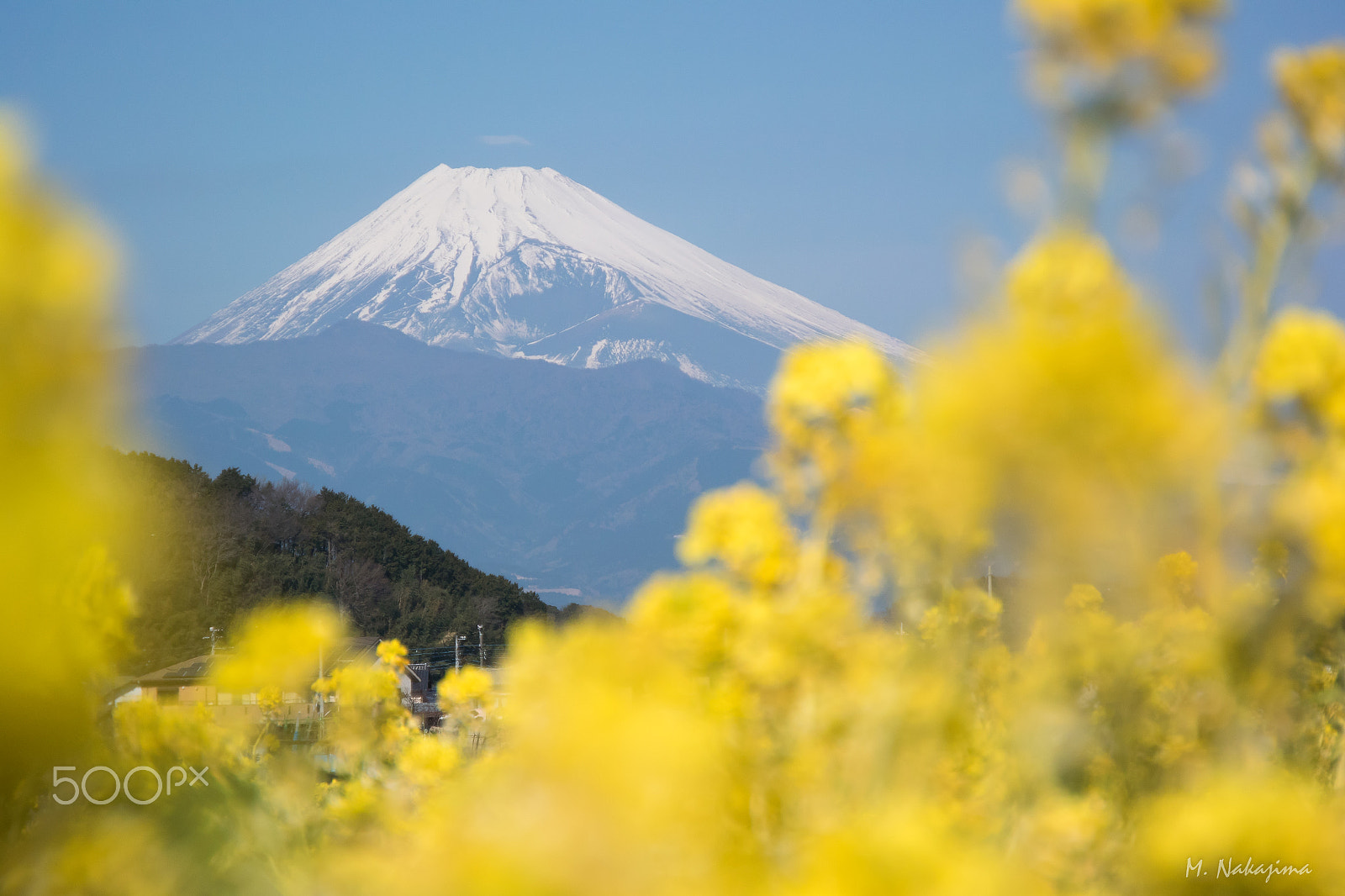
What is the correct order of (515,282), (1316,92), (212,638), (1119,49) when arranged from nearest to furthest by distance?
(1119,49) < (1316,92) < (212,638) < (515,282)

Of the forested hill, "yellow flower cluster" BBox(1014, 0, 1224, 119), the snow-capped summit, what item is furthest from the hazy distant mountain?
"yellow flower cluster" BBox(1014, 0, 1224, 119)

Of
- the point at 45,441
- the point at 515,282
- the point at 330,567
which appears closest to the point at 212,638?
the point at 45,441

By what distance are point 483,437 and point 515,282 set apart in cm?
3839

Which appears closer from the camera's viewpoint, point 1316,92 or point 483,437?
point 1316,92

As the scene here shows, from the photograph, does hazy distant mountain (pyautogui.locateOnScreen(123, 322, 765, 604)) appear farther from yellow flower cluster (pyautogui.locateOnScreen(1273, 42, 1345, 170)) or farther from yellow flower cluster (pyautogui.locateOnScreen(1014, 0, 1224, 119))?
yellow flower cluster (pyautogui.locateOnScreen(1014, 0, 1224, 119))

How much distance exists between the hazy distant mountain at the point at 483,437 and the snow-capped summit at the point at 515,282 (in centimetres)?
773

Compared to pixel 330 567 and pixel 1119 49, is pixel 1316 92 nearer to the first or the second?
pixel 1119 49

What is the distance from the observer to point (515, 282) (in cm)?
19012

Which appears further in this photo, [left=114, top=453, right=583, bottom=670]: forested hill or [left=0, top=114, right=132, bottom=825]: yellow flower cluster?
[left=114, top=453, right=583, bottom=670]: forested hill

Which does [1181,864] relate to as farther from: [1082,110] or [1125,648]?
[1082,110]

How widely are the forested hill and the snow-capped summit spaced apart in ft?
345

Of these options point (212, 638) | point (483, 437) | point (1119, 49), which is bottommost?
point (212, 638)

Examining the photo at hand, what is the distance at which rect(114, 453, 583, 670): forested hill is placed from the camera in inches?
778

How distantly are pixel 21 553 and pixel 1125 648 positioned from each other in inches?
31.8
